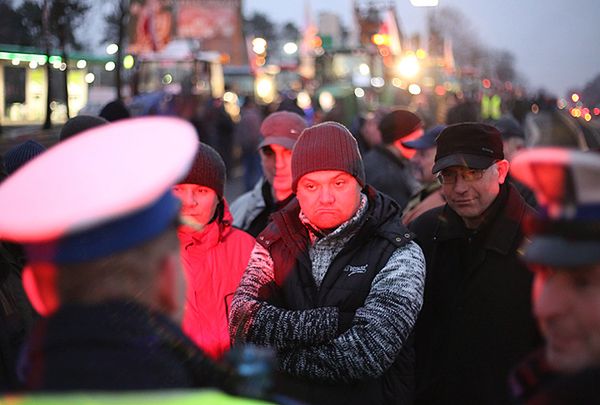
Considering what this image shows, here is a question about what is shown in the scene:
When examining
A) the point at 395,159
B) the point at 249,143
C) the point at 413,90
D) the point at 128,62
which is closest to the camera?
the point at 395,159

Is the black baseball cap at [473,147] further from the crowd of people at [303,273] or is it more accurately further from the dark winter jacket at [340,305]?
the dark winter jacket at [340,305]

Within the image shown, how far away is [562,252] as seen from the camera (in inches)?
70.6

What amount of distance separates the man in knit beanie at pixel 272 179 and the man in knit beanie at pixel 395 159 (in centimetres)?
101

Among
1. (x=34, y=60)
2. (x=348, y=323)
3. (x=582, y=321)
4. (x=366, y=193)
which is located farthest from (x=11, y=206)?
(x=34, y=60)

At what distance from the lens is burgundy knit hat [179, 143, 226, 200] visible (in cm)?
422

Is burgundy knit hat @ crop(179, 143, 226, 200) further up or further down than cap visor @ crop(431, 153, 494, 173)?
further down

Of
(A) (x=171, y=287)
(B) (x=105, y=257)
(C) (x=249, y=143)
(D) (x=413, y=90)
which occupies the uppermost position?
(B) (x=105, y=257)

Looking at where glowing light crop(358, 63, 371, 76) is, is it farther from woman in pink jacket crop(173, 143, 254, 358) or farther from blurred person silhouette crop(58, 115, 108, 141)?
woman in pink jacket crop(173, 143, 254, 358)

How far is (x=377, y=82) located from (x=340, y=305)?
26.5m

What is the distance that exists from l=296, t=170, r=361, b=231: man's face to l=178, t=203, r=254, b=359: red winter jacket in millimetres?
568

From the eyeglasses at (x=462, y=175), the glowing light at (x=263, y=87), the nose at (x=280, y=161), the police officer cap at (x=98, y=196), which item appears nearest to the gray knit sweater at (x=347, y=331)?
the eyeglasses at (x=462, y=175)

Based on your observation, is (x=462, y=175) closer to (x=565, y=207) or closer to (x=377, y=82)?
(x=565, y=207)

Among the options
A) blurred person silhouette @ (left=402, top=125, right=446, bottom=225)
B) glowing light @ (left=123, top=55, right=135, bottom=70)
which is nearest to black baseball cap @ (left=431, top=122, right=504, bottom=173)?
blurred person silhouette @ (left=402, top=125, right=446, bottom=225)

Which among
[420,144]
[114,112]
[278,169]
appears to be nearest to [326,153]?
[278,169]
